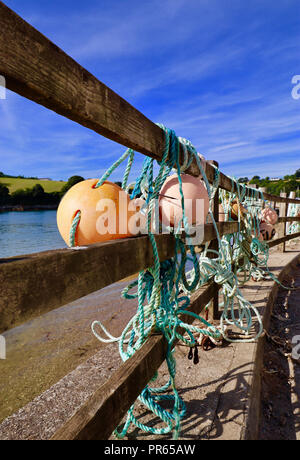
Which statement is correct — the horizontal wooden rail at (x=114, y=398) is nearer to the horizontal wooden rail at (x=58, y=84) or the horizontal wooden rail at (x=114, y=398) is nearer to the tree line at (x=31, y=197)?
the horizontal wooden rail at (x=58, y=84)

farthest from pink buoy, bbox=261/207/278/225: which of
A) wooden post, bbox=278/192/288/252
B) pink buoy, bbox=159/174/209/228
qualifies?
pink buoy, bbox=159/174/209/228

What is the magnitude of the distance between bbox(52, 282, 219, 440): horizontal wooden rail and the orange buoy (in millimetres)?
616

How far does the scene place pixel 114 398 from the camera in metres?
1.13

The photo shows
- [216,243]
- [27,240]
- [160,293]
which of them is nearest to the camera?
[160,293]

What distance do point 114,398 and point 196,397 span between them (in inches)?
35.7

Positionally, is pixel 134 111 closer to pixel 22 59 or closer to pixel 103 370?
pixel 22 59

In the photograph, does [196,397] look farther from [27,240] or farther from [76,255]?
[27,240]

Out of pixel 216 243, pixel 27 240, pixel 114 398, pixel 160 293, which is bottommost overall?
pixel 27 240

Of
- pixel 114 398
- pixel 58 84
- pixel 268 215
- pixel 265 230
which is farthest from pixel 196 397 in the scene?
pixel 268 215

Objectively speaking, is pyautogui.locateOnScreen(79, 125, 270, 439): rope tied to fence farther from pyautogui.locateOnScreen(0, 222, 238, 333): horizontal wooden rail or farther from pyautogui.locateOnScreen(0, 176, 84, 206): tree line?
pyautogui.locateOnScreen(0, 176, 84, 206): tree line

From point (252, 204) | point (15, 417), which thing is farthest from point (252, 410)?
point (252, 204)

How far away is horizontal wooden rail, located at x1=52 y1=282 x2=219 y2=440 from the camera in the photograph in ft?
3.19

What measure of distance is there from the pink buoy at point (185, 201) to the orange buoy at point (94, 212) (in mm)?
488

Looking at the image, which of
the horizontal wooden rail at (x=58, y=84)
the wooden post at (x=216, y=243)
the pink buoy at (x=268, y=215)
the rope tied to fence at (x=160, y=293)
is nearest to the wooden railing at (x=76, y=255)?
the horizontal wooden rail at (x=58, y=84)
